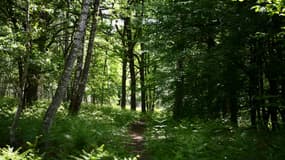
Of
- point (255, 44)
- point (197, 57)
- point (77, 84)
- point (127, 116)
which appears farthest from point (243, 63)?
point (127, 116)

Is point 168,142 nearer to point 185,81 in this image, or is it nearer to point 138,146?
point 138,146

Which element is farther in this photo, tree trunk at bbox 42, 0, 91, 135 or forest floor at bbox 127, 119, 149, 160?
forest floor at bbox 127, 119, 149, 160

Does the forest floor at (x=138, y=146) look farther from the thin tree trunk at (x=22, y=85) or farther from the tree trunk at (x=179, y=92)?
the thin tree trunk at (x=22, y=85)

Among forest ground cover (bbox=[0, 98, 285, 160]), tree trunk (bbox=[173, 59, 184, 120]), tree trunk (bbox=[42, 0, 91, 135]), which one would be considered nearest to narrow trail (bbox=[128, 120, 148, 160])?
forest ground cover (bbox=[0, 98, 285, 160])

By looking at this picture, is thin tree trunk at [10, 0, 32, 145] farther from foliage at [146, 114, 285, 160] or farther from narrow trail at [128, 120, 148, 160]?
foliage at [146, 114, 285, 160]

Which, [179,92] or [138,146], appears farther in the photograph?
[179,92]

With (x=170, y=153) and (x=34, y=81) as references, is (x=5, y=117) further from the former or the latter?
(x=170, y=153)

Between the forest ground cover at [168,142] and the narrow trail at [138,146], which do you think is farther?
the narrow trail at [138,146]

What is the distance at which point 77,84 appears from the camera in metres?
16.0

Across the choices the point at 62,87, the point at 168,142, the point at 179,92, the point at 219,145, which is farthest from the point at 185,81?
the point at 62,87

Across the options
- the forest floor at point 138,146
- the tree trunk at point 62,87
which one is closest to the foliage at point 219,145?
the forest floor at point 138,146

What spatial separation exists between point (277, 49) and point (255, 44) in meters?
0.96

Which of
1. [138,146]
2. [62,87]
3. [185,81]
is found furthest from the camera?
[185,81]

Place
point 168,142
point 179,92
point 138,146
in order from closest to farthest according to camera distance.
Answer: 1. point 168,142
2. point 138,146
3. point 179,92
